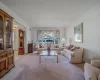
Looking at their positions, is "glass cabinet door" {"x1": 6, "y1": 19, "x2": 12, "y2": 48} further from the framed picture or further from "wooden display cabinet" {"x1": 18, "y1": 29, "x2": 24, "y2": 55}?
"wooden display cabinet" {"x1": 18, "y1": 29, "x2": 24, "y2": 55}

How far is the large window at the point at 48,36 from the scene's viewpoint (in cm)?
1228

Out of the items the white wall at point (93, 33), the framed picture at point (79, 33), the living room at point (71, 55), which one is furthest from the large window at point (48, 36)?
the white wall at point (93, 33)

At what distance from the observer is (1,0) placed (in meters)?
3.95

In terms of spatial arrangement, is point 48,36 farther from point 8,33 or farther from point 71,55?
point 8,33

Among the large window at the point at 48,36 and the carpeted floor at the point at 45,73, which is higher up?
the large window at the point at 48,36

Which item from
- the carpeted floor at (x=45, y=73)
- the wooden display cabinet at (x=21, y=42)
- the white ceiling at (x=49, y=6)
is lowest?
the carpeted floor at (x=45, y=73)

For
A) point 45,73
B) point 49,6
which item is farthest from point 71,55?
point 49,6

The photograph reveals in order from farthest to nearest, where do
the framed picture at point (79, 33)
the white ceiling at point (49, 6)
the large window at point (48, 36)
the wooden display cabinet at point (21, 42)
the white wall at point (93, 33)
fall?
the large window at point (48, 36) < the wooden display cabinet at point (21, 42) < the framed picture at point (79, 33) < the white wall at point (93, 33) < the white ceiling at point (49, 6)

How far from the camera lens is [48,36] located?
40.5ft

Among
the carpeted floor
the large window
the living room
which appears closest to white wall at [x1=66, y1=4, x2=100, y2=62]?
the living room

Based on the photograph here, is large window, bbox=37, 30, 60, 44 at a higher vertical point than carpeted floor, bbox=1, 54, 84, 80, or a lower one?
higher

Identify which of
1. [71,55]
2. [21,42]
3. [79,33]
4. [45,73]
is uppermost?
[79,33]

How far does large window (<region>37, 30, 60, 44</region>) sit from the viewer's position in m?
12.3

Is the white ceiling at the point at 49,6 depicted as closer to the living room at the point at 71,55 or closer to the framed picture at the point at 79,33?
the living room at the point at 71,55
